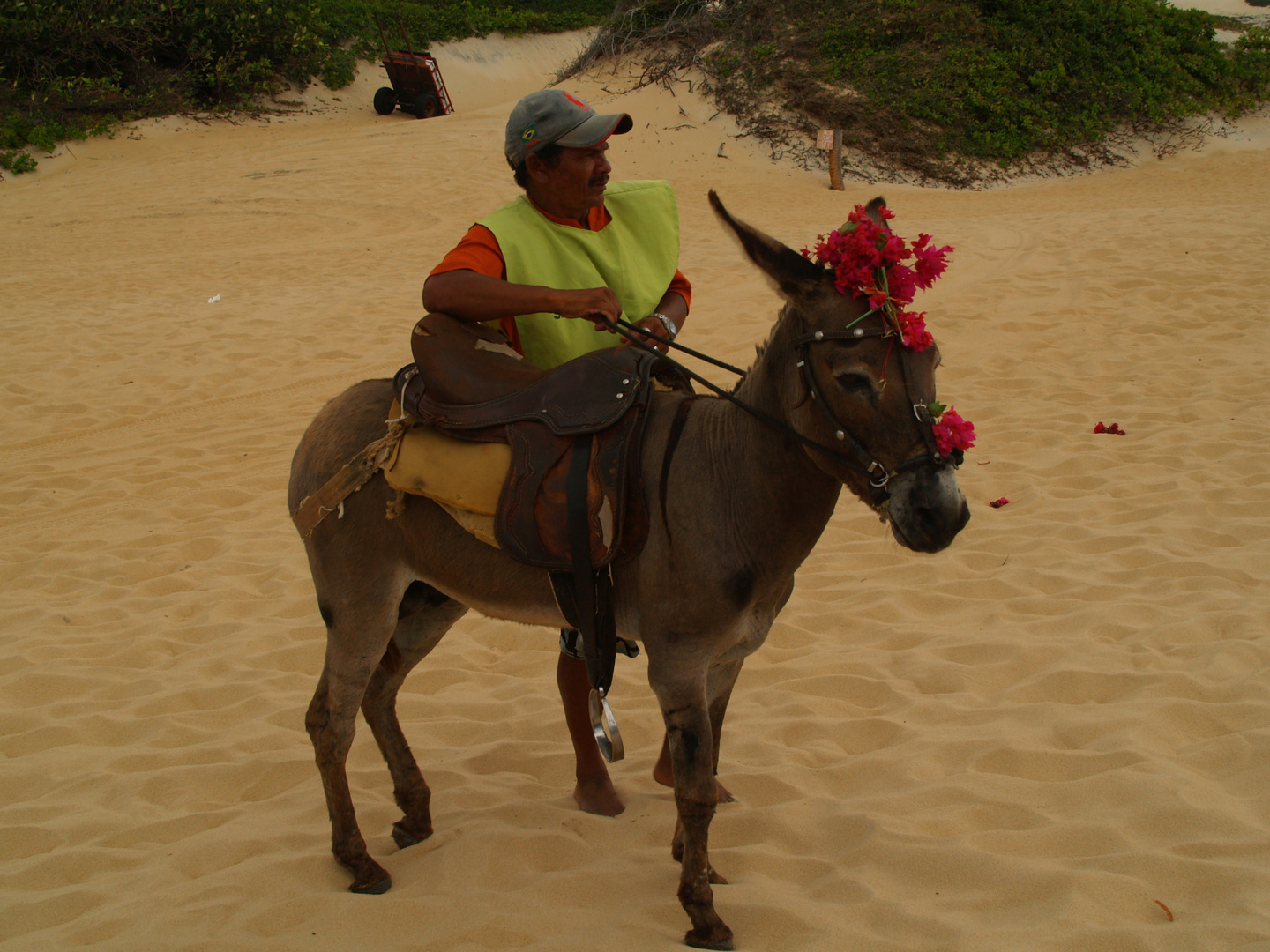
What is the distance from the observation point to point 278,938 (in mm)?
2617

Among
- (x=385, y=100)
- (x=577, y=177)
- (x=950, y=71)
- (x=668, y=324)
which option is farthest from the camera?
(x=385, y=100)

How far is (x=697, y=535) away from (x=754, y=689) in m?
1.93

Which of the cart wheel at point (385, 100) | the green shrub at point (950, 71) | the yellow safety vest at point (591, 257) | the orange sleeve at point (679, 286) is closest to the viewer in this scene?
the yellow safety vest at point (591, 257)

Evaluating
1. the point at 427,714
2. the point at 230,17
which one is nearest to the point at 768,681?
the point at 427,714

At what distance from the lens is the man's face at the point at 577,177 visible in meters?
2.72

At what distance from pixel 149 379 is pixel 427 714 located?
5853mm

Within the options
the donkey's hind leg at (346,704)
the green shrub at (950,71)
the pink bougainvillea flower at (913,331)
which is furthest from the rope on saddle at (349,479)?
the green shrub at (950,71)

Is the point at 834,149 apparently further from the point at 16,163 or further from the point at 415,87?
the point at 16,163

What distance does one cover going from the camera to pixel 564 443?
8.50 ft

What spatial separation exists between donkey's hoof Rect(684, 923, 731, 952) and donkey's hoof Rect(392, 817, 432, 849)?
1.18 m

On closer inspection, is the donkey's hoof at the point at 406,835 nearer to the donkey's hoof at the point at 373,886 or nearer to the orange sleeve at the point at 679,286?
the donkey's hoof at the point at 373,886

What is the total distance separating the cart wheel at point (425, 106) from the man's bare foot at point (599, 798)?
23.2 metres

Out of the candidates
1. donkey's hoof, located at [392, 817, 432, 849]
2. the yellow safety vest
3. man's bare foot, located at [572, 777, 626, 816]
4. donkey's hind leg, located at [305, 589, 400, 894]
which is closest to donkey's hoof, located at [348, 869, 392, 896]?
donkey's hind leg, located at [305, 589, 400, 894]

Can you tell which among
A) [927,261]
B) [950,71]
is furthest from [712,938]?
[950,71]
